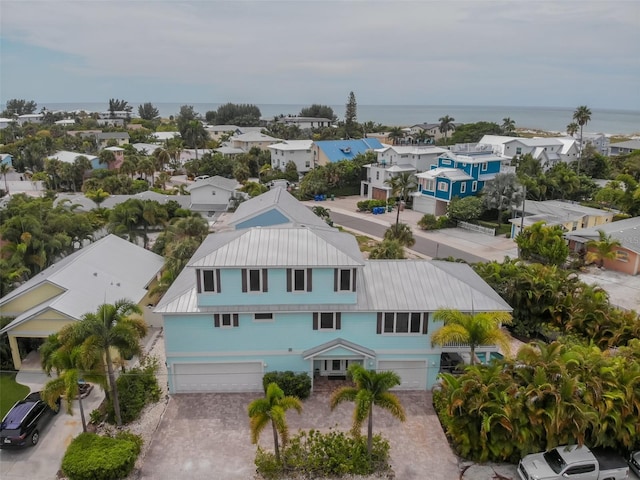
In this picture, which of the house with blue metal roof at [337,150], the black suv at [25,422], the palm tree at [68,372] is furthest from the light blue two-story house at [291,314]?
the house with blue metal roof at [337,150]

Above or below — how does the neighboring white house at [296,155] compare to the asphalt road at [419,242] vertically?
above

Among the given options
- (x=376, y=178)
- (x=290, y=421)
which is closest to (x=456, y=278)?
(x=290, y=421)

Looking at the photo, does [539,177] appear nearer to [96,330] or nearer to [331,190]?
[331,190]

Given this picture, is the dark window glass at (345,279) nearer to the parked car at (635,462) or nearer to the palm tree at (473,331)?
the palm tree at (473,331)

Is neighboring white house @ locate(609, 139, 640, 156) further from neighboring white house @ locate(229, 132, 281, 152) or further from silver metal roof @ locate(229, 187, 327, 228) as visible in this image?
silver metal roof @ locate(229, 187, 327, 228)

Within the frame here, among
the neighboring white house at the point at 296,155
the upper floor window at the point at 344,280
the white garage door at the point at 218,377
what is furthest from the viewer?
the neighboring white house at the point at 296,155

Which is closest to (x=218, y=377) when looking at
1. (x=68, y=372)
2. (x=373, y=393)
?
(x=68, y=372)

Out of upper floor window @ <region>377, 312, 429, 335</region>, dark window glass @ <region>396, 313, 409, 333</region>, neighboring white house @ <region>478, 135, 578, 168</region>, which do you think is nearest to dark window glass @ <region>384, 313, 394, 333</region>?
upper floor window @ <region>377, 312, 429, 335</region>
